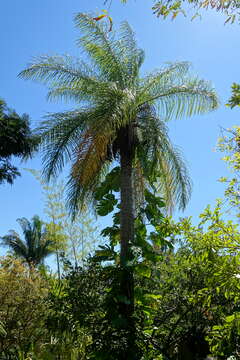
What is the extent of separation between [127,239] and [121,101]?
2822 millimetres

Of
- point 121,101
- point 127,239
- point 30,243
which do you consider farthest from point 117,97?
point 30,243

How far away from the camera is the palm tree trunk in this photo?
5.97 meters

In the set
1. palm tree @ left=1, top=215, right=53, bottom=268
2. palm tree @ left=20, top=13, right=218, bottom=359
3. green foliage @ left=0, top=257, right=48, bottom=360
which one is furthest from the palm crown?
palm tree @ left=1, top=215, right=53, bottom=268

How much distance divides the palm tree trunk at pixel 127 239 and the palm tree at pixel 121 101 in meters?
0.02

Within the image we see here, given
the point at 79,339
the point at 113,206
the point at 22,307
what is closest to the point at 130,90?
the point at 113,206

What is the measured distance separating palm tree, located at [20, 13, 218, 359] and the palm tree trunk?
0.08 ft

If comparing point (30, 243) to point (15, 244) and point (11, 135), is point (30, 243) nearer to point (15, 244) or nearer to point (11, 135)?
point (15, 244)

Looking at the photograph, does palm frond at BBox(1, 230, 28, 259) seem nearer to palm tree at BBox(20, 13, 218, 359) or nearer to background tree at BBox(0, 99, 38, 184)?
background tree at BBox(0, 99, 38, 184)

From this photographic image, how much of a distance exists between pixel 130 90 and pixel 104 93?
77 cm

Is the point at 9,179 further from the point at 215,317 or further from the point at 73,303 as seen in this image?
the point at 215,317

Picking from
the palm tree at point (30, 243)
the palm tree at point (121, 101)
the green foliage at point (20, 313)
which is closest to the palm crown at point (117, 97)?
the palm tree at point (121, 101)

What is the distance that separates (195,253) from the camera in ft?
12.6

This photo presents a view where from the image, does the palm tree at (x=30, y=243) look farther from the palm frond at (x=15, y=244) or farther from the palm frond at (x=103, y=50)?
the palm frond at (x=103, y=50)

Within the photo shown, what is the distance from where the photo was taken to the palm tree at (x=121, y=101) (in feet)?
25.2
